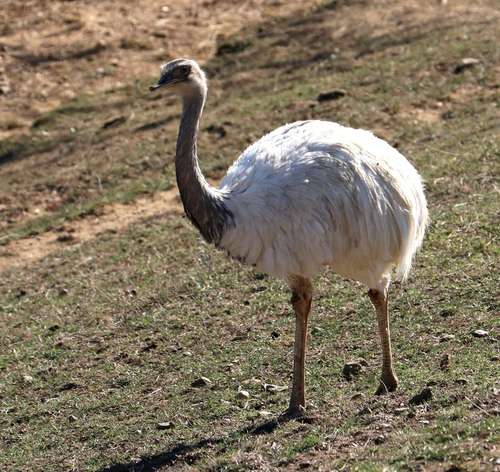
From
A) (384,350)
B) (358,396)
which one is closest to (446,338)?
(384,350)

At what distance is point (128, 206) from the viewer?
9461mm

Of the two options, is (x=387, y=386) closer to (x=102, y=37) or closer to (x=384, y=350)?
(x=384, y=350)

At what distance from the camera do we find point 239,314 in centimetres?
670

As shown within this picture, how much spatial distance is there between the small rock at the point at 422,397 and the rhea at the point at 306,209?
36cm

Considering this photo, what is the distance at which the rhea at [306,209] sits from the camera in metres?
5.09

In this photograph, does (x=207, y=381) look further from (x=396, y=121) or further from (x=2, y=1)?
(x=2, y=1)

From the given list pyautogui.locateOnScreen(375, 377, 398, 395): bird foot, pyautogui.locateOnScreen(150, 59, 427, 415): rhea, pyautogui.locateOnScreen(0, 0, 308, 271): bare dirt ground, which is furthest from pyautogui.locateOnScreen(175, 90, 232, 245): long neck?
pyautogui.locateOnScreen(0, 0, 308, 271): bare dirt ground

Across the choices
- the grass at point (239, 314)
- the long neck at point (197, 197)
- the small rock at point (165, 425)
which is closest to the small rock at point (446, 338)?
the grass at point (239, 314)

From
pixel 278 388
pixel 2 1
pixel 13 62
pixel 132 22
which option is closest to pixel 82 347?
pixel 278 388

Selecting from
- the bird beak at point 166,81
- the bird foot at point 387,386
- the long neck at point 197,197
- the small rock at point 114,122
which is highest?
the bird beak at point 166,81

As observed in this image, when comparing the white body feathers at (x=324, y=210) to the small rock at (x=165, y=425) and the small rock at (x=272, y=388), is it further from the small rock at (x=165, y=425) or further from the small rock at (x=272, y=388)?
the small rock at (x=165, y=425)

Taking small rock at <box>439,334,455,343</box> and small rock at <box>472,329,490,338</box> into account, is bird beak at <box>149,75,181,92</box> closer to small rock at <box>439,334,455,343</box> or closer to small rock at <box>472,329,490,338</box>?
small rock at <box>439,334,455,343</box>

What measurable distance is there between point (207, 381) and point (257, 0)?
1061 centimetres

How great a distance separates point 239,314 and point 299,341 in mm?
1452
